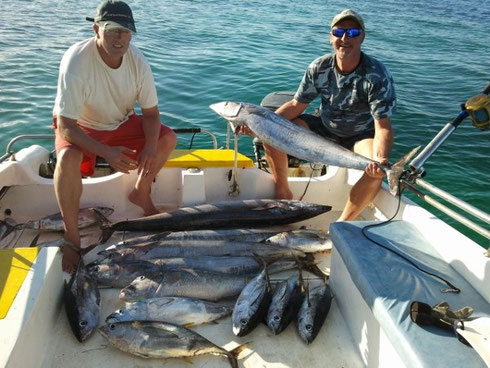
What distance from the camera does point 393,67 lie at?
1293cm

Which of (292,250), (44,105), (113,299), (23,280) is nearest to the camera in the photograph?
(23,280)

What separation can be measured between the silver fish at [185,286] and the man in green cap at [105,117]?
60 cm

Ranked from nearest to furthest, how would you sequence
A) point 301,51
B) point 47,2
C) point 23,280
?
point 23,280, point 301,51, point 47,2

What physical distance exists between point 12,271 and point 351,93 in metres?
3.09

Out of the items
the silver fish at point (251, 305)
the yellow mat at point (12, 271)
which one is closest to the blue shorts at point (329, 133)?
the silver fish at point (251, 305)

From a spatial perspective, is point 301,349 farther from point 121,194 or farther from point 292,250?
point 121,194

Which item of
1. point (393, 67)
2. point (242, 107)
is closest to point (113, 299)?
point (242, 107)

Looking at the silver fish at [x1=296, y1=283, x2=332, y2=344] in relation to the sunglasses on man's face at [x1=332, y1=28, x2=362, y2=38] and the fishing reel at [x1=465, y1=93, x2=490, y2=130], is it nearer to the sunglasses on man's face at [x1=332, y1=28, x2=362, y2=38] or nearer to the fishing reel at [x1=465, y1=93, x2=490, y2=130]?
the fishing reel at [x1=465, y1=93, x2=490, y2=130]

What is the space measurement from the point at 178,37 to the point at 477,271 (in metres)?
14.6

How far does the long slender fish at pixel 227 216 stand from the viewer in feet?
11.9

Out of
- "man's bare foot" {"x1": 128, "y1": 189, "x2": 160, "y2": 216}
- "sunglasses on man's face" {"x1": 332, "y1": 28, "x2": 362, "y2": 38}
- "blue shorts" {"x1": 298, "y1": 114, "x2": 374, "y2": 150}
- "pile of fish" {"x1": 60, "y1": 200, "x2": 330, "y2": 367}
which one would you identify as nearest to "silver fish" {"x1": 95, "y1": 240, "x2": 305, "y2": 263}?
"pile of fish" {"x1": 60, "y1": 200, "x2": 330, "y2": 367}

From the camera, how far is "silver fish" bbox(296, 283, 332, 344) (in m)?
2.59

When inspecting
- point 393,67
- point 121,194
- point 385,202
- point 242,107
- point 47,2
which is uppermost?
point 242,107

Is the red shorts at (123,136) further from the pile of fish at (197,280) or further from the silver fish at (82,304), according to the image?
the silver fish at (82,304)
